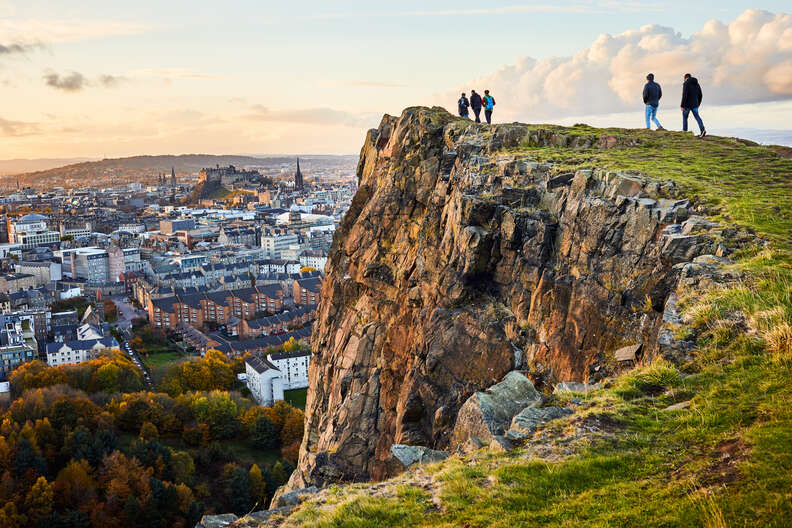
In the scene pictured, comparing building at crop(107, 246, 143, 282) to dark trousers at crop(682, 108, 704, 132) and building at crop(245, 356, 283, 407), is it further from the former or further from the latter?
dark trousers at crop(682, 108, 704, 132)

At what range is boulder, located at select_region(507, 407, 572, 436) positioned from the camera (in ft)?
36.8

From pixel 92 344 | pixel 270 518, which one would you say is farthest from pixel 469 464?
pixel 92 344

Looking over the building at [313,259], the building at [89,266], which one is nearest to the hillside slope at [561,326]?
the building at [313,259]

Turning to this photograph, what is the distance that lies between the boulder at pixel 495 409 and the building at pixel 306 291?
3939 inches

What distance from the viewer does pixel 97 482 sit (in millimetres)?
48906

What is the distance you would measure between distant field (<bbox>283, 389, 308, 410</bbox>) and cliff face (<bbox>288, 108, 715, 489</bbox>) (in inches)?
Result: 1669

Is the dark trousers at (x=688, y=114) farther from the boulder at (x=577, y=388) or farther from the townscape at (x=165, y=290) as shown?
the townscape at (x=165, y=290)

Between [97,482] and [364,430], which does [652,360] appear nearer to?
[364,430]

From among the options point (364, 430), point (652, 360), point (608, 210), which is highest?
point (608, 210)

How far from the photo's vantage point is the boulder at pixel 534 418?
441 inches

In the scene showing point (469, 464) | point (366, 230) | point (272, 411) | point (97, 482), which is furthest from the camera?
point (272, 411)

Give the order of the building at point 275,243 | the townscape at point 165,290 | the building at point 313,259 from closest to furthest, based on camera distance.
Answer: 1. the townscape at point 165,290
2. the building at point 313,259
3. the building at point 275,243

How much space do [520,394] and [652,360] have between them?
292 cm

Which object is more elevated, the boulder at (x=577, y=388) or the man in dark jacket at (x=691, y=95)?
the man in dark jacket at (x=691, y=95)
